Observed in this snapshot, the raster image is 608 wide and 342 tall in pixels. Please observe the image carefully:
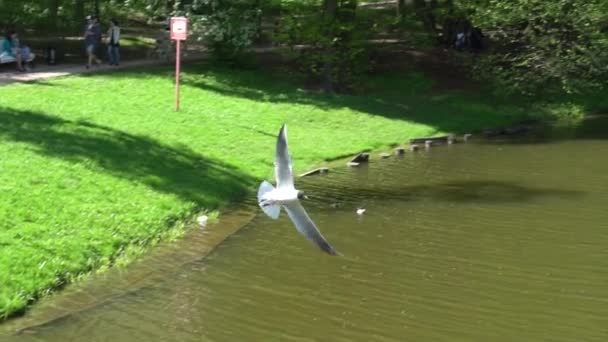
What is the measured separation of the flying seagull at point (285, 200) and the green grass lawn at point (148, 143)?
4151 millimetres

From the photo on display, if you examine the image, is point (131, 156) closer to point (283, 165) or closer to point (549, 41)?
point (283, 165)

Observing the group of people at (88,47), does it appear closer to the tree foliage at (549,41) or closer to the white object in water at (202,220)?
the tree foliage at (549,41)

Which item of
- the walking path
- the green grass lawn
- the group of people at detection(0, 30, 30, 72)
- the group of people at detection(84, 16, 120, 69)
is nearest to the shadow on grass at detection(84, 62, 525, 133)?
the green grass lawn

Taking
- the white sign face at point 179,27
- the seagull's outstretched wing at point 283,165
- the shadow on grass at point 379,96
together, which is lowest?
the shadow on grass at point 379,96

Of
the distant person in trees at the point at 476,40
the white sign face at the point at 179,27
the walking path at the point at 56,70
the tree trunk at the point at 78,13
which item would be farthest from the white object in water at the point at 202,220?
the distant person in trees at the point at 476,40

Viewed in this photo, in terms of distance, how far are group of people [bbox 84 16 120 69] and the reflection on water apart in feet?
41.7

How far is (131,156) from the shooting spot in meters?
17.1

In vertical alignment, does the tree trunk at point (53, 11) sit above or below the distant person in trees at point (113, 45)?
above

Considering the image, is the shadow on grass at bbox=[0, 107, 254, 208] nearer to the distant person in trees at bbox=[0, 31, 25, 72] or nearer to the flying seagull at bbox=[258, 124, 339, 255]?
the distant person in trees at bbox=[0, 31, 25, 72]

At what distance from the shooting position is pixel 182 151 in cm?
1891

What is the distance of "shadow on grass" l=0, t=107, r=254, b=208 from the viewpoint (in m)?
15.9

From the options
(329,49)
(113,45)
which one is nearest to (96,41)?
(113,45)

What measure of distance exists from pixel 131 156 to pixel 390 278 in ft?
23.0

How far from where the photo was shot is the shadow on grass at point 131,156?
15.9 metres
